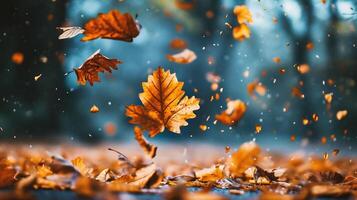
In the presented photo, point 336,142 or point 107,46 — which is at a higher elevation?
point 107,46

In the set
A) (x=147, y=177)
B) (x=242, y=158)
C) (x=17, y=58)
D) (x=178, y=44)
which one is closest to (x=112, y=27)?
(x=147, y=177)

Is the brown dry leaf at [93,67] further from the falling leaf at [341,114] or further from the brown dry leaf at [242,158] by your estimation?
the falling leaf at [341,114]

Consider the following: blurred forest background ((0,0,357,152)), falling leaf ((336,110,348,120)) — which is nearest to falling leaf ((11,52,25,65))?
blurred forest background ((0,0,357,152))

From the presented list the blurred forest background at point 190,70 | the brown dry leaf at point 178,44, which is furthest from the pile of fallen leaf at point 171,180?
the brown dry leaf at point 178,44

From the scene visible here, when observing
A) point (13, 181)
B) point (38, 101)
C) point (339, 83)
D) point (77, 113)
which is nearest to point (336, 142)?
point (339, 83)

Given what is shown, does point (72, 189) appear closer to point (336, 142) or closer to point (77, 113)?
point (77, 113)

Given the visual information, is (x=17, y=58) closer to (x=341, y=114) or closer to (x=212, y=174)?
(x=212, y=174)
